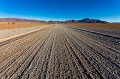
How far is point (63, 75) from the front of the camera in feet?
19.1

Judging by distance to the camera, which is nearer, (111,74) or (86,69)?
(111,74)

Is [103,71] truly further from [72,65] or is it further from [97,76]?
[72,65]

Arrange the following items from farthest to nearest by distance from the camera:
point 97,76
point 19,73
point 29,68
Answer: point 29,68
point 19,73
point 97,76

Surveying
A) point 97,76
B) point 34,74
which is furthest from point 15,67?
point 97,76

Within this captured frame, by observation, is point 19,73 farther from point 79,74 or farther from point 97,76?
point 97,76

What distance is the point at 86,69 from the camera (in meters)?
6.54

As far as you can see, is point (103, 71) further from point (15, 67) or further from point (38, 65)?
point (15, 67)

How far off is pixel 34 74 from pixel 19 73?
71 centimetres

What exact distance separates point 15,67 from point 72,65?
2.87m

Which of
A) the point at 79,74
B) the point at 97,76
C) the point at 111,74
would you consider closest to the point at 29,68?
the point at 79,74

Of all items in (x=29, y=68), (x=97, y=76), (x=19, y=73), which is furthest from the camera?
(x=29, y=68)

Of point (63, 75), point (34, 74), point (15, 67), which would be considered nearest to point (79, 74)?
point (63, 75)

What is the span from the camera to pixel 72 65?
7.14 m

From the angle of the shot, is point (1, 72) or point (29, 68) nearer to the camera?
point (1, 72)
